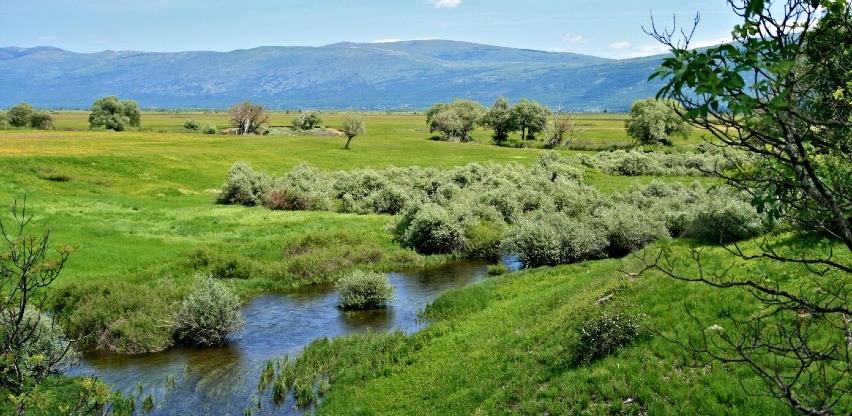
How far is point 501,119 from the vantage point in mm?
133125

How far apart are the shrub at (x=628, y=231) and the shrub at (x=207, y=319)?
69.6 feet

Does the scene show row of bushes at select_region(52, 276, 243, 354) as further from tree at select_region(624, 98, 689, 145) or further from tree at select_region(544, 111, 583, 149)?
tree at select_region(624, 98, 689, 145)

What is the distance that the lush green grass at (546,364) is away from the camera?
40.4ft

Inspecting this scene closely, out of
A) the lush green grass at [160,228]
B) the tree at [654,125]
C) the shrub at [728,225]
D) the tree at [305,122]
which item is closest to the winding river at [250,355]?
the lush green grass at [160,228]

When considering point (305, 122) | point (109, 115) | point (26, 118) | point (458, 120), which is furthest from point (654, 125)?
point (26, 118)

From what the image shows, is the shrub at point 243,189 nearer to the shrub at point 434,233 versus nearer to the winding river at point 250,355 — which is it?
the shrub at point 434,233

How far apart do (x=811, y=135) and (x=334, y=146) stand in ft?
343

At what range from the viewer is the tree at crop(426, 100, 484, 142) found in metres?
139

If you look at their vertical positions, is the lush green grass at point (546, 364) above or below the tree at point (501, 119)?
below

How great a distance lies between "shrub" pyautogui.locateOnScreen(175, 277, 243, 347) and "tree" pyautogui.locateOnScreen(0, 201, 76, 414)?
3847 millimetres

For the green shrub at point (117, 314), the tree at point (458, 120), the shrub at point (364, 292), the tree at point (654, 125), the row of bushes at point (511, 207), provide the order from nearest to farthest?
the green shrub at point (117, 314) < the shrub at point (364, 292) < the row of bushes at point (511, 207) < the tree at point (654, 125) < the tree at point (458, 120)

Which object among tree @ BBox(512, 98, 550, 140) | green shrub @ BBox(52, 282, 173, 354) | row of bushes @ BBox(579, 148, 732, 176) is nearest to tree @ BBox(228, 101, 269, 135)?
tree @ BBox(512, 98, 550, 140)

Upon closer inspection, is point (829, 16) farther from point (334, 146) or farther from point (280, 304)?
point (334, 146)

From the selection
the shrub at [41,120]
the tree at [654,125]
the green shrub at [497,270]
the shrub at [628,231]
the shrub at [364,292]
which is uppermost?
the shrub at [41,120]
